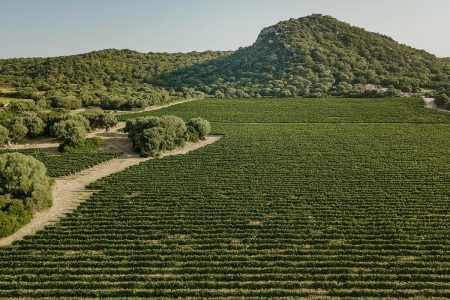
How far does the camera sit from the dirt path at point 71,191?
36.5m

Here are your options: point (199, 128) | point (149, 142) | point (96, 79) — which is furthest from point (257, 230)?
point (96, 79)

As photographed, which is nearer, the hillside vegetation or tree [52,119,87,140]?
tree [52,119,87,140]

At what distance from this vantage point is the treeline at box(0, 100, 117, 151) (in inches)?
2463

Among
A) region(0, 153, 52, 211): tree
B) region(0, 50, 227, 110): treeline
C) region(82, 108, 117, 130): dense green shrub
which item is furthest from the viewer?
region(0, 50, 227, 110): treeline

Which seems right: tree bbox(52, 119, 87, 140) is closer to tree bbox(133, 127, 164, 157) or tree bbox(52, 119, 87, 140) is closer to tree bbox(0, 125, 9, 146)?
tree bbox(0, 125, 9, 146)

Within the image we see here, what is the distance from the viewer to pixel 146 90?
121312mm

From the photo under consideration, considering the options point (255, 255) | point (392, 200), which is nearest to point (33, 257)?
point (255, 255)

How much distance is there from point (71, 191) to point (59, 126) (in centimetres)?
2442

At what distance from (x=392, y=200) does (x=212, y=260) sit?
22204 millimetres

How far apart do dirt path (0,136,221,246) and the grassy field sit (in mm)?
1853

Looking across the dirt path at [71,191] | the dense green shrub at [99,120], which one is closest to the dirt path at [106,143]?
the dense green shrub at [99,120]

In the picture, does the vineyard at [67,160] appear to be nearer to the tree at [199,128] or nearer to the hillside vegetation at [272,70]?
the tree at [199,128]

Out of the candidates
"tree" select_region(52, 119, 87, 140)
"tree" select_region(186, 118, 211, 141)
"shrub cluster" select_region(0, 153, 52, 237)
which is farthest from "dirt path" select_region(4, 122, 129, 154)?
"shrub cluster" select_region(0, 153, 52, 237)

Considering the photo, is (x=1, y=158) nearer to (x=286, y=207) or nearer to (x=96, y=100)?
(x=286, y=207)
